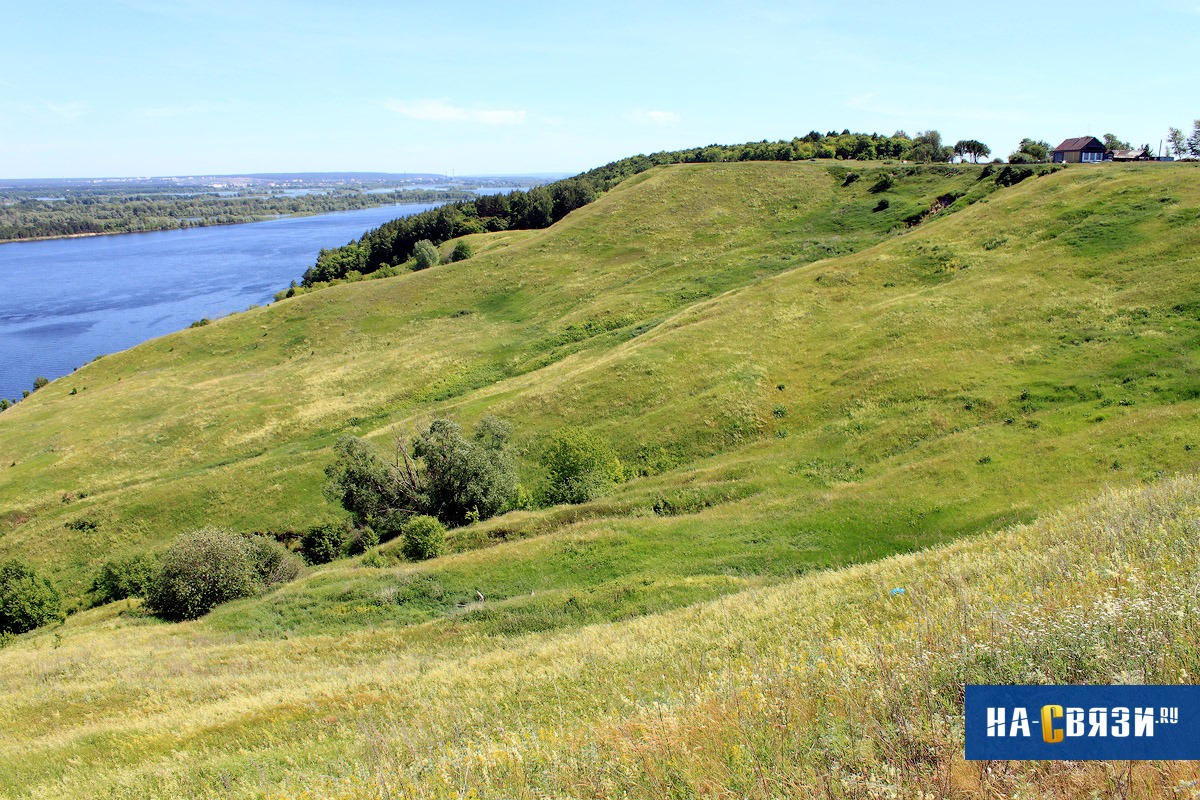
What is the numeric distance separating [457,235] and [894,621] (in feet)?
407

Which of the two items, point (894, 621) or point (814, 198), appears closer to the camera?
point (894, 621)

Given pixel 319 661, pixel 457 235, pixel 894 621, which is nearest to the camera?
pixel 894 621

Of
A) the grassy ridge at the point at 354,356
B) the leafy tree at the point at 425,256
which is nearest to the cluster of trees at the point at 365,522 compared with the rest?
the grassy ridge at the point at 354,356

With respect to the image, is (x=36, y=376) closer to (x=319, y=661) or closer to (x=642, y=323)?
(x=642, y=323)

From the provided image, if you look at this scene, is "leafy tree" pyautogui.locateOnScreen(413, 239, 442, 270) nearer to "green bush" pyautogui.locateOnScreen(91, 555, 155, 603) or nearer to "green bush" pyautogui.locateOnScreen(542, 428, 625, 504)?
"green bush" pyautogui.locateOnScreen(91, 555, 155, 603)

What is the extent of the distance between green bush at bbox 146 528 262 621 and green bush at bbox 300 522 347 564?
6094 mm

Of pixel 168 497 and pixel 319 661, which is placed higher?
pixel 319 661

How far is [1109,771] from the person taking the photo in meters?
4.97

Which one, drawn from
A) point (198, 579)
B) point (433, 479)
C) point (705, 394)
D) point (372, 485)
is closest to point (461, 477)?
point (433, 479)

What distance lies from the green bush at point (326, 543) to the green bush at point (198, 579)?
6.09 metres

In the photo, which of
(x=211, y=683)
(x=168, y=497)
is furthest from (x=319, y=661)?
(x=168, y=497)

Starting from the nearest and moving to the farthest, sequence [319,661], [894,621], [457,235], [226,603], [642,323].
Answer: [894,621], [319,661], [226,603], [642,323], [457,235]

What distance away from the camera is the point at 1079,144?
78.6 m

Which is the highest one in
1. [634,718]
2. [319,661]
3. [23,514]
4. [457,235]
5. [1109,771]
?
[457,235]
